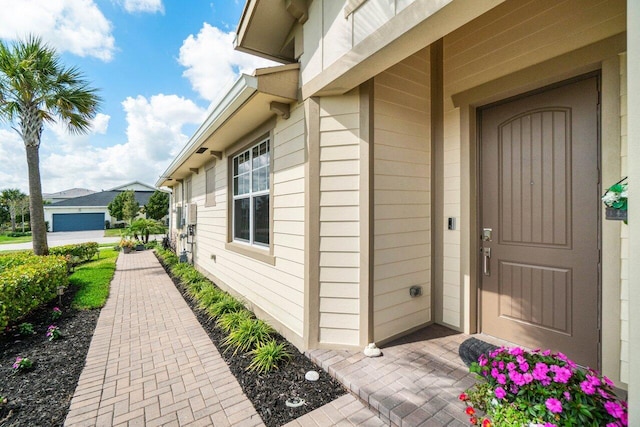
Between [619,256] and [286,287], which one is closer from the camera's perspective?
[619,256]

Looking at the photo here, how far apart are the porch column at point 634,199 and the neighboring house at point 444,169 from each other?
3.07 ft

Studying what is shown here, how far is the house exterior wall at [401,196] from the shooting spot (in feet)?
10.0

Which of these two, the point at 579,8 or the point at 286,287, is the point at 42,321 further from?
the point at 579,8

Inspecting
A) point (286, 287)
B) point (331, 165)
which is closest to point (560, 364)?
point (331, 165)

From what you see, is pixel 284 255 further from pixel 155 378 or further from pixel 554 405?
pixel 554 405

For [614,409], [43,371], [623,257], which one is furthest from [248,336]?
[623,257]

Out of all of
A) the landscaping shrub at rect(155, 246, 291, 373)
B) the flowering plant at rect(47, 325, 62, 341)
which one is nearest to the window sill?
the landscaping shrub at rect(155, 246, 291, 373)

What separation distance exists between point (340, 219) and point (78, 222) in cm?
4020

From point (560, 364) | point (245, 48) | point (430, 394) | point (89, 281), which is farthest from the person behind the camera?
point (89, 281)

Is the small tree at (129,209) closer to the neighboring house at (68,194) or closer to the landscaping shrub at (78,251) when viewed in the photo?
the landscaping shrub at (78,251)

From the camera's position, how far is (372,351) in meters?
2.87

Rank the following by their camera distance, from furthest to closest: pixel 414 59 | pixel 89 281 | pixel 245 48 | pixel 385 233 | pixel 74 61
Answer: pixel 74 61 → pixel 89 281 → pixel 245 48 → pixel 414 59 → pixel 385 233

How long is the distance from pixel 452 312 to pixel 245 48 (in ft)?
15.4

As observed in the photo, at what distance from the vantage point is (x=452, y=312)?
11.2 feet
